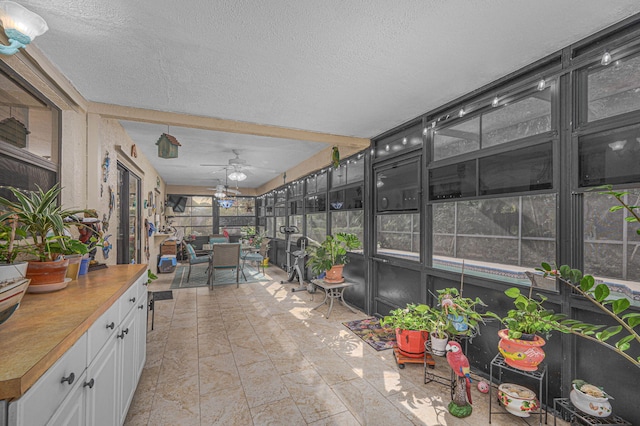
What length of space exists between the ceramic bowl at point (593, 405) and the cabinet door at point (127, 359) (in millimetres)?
2595

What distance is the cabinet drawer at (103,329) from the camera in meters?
1.17

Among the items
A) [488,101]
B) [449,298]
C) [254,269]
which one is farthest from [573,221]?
[254,269]

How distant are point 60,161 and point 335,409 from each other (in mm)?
2861

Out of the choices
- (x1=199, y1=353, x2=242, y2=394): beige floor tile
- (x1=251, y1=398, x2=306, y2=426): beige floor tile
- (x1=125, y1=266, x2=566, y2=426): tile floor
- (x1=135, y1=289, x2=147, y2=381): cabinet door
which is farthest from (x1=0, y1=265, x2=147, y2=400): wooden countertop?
(x1=251, y1=398, x2=306, y2=426): beige floor tile

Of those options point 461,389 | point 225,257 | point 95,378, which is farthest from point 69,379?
point 225,257

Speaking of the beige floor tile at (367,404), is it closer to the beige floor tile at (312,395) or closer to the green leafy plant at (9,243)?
the beige floor tile at (312,395)

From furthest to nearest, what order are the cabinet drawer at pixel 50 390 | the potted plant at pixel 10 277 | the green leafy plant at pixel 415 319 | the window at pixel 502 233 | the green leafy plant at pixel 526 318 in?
1. the window at pixel 502 233
2. the green leafy plant at pixel 415 319
3. the green leafy plant at pixel 526 318
4. the potted plant at pixel 10 277
5. the cabinet drawer at pixel 50 390

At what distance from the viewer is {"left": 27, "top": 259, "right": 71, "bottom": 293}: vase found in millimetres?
1390

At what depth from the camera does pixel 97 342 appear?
1241mm

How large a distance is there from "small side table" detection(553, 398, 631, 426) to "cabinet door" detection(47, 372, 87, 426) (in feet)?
7.95

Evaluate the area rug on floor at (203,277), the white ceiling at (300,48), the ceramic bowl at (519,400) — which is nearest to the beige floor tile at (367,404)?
the ceramic bowl at (519,400)

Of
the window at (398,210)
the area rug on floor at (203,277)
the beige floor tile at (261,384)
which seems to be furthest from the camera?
the area rug on floor at (203,277)

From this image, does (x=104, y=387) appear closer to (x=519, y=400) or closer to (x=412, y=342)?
(x=412, y=342)

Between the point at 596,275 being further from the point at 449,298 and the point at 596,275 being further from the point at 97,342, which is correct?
the point at 97,342
